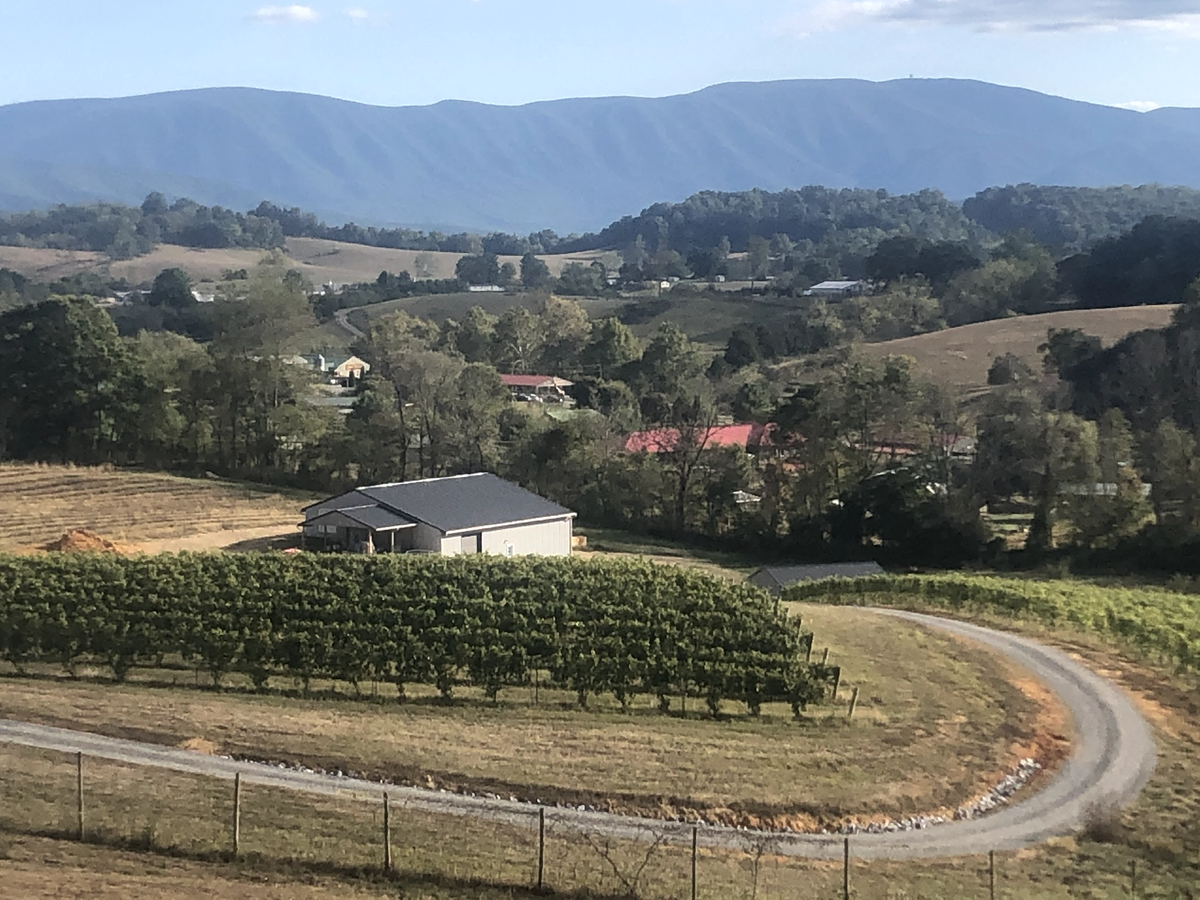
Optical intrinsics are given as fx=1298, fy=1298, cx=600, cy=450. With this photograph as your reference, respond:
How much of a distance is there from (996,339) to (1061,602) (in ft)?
166

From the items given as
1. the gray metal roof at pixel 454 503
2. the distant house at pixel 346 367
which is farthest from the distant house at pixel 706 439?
the distant house at pixel 346 367

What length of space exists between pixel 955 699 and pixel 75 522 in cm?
3169

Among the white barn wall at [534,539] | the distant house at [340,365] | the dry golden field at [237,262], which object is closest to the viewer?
the white barn wall at [534,539]

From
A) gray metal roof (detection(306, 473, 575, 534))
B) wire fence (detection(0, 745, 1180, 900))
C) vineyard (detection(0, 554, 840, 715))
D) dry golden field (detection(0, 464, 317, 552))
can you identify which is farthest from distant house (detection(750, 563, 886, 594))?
wire fence (detection(0, 745, 1180, 900))

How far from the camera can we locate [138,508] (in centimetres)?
4634

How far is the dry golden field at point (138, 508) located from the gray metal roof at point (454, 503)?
525cm

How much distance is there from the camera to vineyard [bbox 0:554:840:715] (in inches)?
845

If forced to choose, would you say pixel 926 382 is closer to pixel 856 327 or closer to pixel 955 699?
pixel 955 699

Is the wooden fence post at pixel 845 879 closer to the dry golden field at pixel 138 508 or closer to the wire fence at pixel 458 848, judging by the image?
the wire fence at pixel 458 848

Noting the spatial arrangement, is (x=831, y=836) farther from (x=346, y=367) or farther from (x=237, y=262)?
(x=237, y=262)

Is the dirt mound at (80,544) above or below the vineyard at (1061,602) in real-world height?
above

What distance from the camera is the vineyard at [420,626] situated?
21.5 metres

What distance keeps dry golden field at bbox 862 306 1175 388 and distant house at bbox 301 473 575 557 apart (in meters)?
35.2

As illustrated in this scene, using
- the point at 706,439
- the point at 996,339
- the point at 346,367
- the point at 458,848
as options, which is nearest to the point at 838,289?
the point at 996,339
